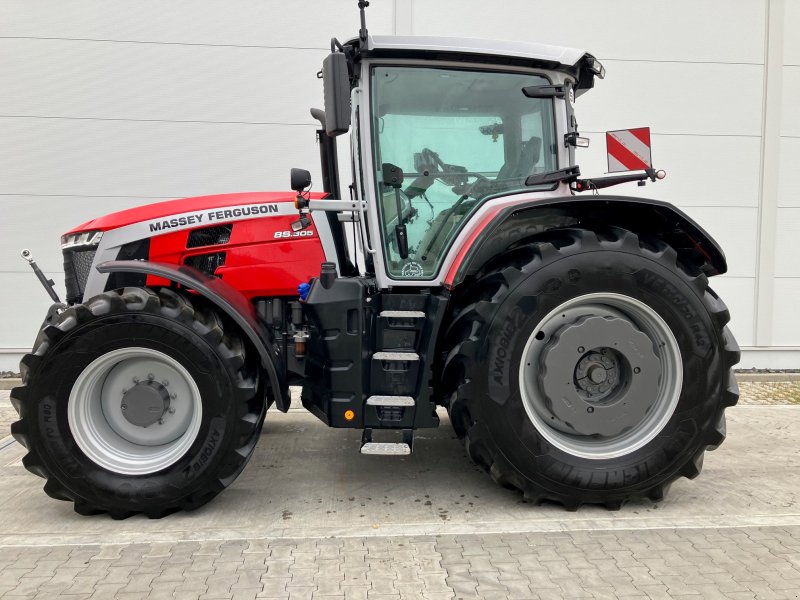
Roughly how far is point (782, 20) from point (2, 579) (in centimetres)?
875

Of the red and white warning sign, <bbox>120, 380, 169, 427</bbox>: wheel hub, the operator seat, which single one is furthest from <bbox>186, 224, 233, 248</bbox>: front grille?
the red and white warning sign

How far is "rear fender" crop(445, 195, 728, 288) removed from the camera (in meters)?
3.07

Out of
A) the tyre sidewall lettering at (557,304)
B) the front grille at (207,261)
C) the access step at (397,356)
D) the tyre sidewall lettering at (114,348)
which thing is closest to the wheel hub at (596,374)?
the tyre sidewall lettering at (557,304)

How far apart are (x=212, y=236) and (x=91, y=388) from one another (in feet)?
3.53

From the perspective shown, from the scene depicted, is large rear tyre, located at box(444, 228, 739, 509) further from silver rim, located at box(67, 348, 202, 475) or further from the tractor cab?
silver rim, located at box(67, 348, 202, 475)

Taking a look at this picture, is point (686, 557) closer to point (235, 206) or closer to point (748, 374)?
point (235, 206)

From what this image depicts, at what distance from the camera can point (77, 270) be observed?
3.60 m

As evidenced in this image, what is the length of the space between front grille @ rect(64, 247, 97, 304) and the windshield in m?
1.84

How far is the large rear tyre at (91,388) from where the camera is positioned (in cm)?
297

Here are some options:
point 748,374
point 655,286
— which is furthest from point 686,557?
point 748,374

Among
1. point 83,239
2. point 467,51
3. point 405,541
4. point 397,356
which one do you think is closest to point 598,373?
point 397,356

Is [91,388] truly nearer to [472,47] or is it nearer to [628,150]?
[472,47]

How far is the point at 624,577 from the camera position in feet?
8.07

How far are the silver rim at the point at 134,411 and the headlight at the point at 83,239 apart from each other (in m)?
0.84
